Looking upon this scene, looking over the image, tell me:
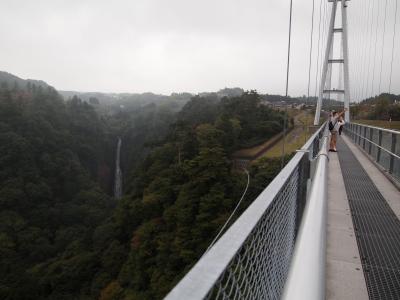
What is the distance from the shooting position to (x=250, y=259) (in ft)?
3.90

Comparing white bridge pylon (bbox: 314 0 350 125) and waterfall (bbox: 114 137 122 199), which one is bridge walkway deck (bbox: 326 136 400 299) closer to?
white bridge pylon (bbox: 314 0 350 125)

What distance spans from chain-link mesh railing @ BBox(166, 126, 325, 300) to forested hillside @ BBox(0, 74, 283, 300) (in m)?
14.8

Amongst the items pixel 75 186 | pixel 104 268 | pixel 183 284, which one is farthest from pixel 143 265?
pixel 75 186

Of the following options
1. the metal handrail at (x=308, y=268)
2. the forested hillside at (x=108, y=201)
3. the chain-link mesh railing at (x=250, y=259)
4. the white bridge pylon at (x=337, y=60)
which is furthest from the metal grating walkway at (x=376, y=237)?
the white bridge pylon at (x=337, y=60)

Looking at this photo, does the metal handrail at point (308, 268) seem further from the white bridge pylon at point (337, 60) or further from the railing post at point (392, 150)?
the white bridge pylon at point (337, 60)

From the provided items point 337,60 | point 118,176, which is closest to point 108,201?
point 118,176

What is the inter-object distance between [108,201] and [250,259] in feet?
180

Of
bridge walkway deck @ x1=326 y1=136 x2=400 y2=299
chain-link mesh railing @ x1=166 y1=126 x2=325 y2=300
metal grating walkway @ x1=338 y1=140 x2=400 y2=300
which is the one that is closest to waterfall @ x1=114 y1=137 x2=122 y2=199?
bridge walkway deck @ x1=326 y1=136 x2=400 y2=299

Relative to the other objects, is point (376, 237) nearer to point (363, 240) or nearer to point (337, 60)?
point (363, 240)

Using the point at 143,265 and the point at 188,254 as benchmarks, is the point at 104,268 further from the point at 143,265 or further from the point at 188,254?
the point at 188,254

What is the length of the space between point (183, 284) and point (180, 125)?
154ft

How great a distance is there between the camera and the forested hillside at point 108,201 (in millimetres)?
21844

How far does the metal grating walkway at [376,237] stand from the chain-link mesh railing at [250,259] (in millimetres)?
685

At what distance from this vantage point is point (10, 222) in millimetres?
41031
